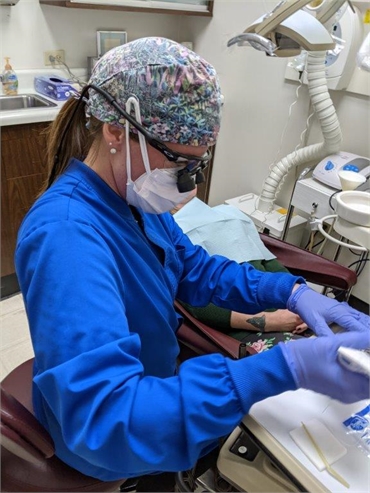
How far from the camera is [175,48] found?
2.54ft

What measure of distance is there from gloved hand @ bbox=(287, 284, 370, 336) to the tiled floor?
4.31ft

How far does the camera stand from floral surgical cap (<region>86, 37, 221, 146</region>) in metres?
0.75

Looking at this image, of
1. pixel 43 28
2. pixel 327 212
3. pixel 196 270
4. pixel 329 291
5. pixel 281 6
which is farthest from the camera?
A: pixel 43 28

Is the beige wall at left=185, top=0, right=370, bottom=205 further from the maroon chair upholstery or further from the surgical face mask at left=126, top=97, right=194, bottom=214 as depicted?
the maroon chair upholstery

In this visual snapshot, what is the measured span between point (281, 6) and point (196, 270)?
0.75 m

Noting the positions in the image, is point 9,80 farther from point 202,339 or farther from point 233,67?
point 202,339

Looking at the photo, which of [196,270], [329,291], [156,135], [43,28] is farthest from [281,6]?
[43,28]

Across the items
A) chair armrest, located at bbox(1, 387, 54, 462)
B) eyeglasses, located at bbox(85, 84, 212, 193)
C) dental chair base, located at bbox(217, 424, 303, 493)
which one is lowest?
dental chair base, located at bbox(217, 424, 303, 493)

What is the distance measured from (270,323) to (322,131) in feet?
3.42

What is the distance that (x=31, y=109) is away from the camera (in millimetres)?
2008

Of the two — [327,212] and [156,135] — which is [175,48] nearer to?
[156,135]

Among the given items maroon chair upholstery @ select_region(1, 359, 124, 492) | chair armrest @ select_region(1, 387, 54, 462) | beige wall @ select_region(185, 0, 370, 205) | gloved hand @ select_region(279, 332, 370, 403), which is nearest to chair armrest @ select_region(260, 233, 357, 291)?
beige wall @ select_region(185, 0, 370, 205)

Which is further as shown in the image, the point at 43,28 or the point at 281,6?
the point at 43,28

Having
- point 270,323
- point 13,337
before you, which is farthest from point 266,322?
point 13,337
